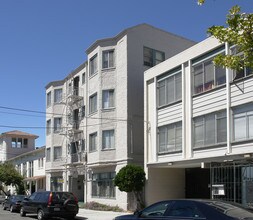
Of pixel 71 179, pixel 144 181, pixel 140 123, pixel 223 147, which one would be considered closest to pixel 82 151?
pixel 71 179

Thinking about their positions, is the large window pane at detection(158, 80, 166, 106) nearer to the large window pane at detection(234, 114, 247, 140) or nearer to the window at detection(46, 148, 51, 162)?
the large window pane at detection(234, 114, 247, 140)

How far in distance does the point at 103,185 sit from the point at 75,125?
8081mm

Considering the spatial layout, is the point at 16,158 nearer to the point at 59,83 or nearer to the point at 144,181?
the point at 59,83

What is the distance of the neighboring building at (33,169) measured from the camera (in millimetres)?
49719

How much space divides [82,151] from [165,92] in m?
12.8

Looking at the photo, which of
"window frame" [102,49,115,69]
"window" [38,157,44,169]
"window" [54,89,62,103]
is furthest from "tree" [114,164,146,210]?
"window" [38,157,44,169]

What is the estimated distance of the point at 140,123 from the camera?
29.8 meters

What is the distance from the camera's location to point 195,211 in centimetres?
937

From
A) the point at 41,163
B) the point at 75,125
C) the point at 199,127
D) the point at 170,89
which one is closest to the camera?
the point at 199,127

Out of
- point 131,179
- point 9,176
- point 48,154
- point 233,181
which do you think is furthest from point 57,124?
point 233,181

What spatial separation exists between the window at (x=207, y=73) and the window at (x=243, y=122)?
74.3 inches

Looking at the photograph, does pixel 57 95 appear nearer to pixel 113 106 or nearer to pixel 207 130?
pixel 113 106

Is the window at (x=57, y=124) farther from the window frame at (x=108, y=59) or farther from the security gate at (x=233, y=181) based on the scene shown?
the security gate at (x=233, y=181)

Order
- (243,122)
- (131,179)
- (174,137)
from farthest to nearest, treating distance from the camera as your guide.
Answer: (131,179), (174,137), (243,122)
